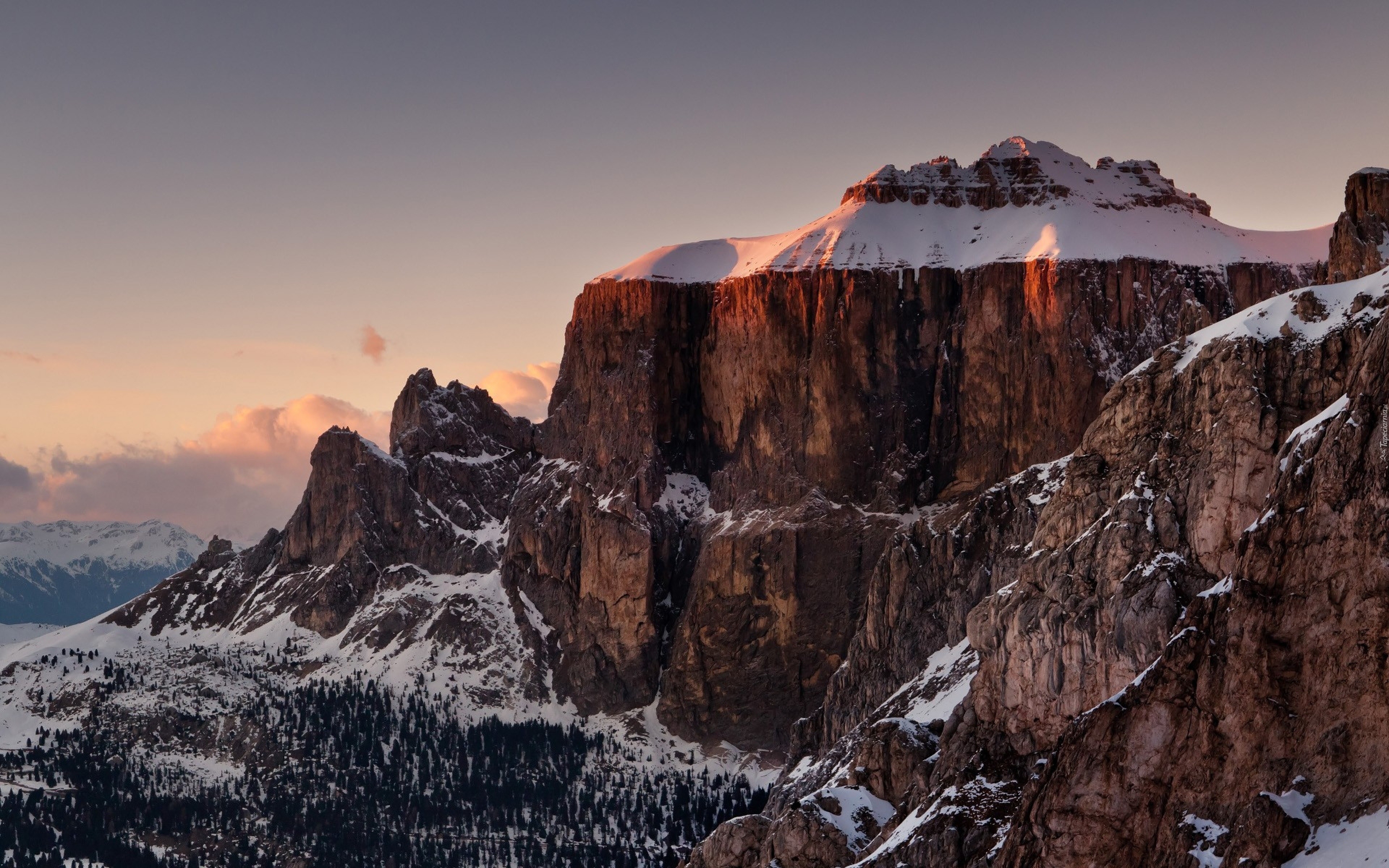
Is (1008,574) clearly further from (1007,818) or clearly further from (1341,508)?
(1341,508)

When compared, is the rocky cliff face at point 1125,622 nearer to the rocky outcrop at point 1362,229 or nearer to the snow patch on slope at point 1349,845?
the snow patch on slope at point 1349,845

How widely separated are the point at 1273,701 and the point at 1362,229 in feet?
228

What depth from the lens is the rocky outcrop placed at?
157 meters

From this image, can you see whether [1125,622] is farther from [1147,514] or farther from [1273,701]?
[1273,701]

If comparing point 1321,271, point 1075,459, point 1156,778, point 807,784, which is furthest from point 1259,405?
point 807,784

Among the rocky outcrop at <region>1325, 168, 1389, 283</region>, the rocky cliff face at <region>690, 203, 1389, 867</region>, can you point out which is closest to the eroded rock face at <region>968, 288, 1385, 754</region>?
the rocky cliff face at <region>690, 203, 1389, 867</region>

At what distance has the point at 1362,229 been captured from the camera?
526 ft

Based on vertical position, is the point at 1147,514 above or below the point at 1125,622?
above

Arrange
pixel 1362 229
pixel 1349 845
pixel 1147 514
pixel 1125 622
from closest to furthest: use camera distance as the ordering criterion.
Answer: pixel 1349 845 → pixel 1125 622 → pixel 1147 514 → pixel 1362 229

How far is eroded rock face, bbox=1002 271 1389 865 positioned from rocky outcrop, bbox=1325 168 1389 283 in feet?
155

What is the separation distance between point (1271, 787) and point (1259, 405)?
3314 centimetres

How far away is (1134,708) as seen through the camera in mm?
112875

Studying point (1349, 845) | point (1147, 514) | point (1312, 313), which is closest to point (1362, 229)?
point (1312, 313)

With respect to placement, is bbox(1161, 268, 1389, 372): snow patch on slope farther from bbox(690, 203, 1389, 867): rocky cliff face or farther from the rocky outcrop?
the rocky outcrop
